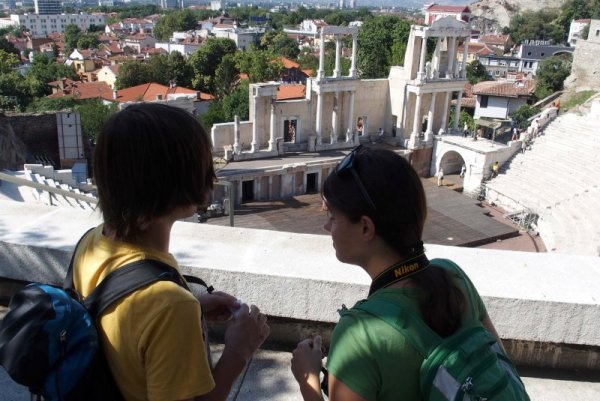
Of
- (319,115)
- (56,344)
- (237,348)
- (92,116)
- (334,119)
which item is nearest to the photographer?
(56,344)

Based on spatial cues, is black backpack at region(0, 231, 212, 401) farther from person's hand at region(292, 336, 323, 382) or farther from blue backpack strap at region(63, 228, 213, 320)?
person's hand at region(292, 336, 323, 382)

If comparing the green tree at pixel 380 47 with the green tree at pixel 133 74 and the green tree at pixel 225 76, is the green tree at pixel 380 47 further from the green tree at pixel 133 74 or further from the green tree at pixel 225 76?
the green tree at pixel 133 74

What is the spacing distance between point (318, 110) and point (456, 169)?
815cm

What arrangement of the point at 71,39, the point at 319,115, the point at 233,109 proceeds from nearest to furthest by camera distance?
the point at 319,115 < the point at 233,109 < the point at 71,39

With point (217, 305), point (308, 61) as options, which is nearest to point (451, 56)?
point (217, 305)

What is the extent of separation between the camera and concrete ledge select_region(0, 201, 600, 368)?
2.38 m

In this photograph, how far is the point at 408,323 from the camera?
130cm

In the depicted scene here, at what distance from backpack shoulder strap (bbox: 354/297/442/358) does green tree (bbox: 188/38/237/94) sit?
45.9 metres

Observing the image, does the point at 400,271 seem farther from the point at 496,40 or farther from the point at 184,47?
the point at 496,40

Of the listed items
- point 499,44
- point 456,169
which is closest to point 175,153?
point 456,169

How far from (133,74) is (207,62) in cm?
635

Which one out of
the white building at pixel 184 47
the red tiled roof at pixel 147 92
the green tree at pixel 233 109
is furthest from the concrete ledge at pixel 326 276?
the white building at pixel 184 47

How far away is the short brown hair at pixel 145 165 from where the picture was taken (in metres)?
1.31

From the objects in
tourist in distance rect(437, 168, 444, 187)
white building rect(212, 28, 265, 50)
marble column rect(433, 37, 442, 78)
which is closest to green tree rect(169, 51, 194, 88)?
marble column rect(433, 37, 442, 78)
